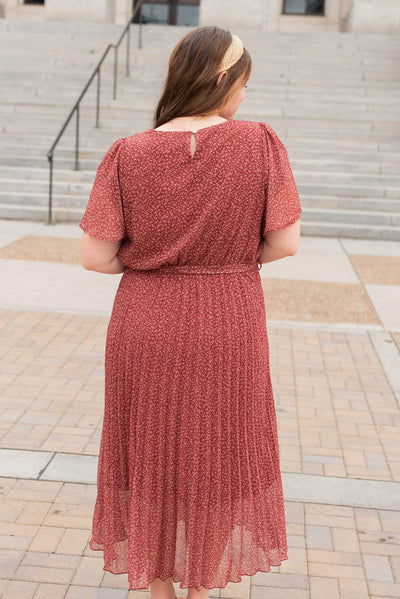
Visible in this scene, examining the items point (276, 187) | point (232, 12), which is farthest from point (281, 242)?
point (232, 12)

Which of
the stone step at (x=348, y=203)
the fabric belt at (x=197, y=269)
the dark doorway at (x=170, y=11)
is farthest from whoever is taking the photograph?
the dark doorway at (x=170, y=11)

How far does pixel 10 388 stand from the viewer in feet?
15.7

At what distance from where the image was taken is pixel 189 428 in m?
2.28

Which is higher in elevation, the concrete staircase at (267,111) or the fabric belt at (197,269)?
the fabric belt at (197,269)

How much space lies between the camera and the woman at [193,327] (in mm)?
2131

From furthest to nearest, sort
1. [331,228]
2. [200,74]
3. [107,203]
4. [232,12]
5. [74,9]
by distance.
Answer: [74,9] < [232,12] < [331,228] < [107,203] < [200,74]

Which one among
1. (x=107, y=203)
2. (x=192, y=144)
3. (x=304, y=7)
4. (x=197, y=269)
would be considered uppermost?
(x=192, y=144)

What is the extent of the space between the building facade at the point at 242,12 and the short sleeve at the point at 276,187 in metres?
19.9

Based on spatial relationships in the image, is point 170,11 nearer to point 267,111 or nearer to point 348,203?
point 267,111

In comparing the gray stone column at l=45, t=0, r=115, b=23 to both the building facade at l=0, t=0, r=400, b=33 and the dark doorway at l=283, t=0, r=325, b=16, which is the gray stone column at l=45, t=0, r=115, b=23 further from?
the dark doorway at l=283, t=0, r=325, b=16

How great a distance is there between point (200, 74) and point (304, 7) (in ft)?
78.4

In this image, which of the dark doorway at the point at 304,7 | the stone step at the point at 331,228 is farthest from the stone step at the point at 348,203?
the dark doorway at the point at 304,7

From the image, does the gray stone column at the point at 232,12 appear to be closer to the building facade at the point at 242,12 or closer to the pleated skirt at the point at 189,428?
the building facade at the point at 242,12

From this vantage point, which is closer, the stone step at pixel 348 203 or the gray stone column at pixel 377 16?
the stone step at pixel 348 203
